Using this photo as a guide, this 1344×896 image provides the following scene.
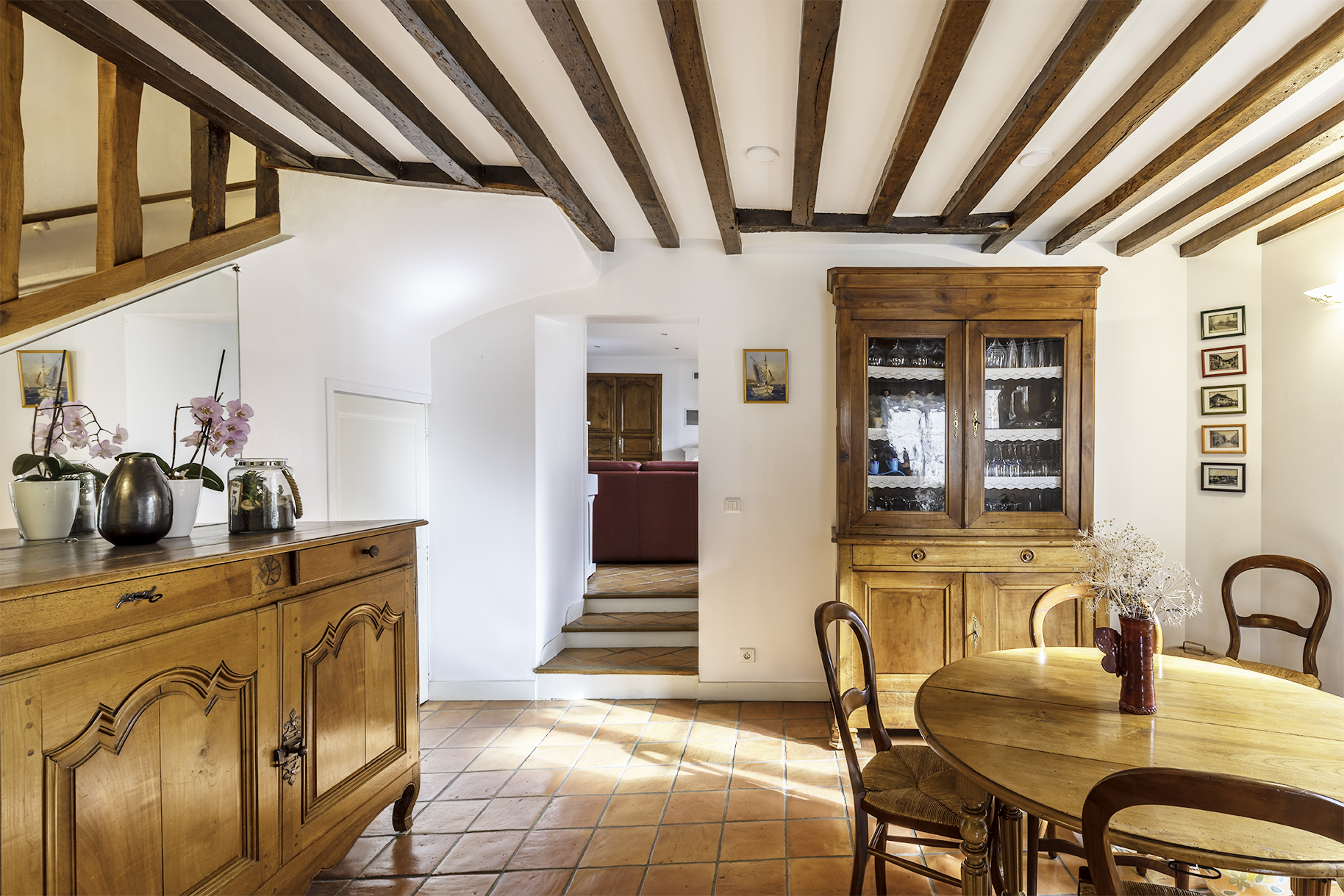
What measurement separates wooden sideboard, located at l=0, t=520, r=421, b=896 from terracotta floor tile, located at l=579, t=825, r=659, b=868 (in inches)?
29.2

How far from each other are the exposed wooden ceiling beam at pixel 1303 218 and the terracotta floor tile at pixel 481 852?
419 cm

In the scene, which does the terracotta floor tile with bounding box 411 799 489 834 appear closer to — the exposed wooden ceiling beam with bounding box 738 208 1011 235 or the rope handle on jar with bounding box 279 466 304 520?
the rope handle on jar with bounding box 279 466 304 520

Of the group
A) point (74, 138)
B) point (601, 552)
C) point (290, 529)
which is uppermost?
point (74, 138)

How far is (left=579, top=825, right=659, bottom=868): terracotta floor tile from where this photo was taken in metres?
2.23

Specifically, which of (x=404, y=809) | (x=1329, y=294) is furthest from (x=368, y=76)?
(x=1329, y=294)

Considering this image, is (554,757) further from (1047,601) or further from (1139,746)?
(1139,746)

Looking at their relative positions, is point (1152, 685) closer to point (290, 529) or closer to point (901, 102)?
point (901, 102)

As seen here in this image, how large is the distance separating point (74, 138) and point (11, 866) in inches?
80.0

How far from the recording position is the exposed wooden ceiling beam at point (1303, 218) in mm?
2725

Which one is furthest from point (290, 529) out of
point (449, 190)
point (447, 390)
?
point (447, 390)

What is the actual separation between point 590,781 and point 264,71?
2.84 metres

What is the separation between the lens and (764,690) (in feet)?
12.1

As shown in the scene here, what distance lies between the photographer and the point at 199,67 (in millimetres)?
1996

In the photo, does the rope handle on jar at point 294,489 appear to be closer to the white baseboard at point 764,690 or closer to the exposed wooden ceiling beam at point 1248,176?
the white baseboard at point 764,690
